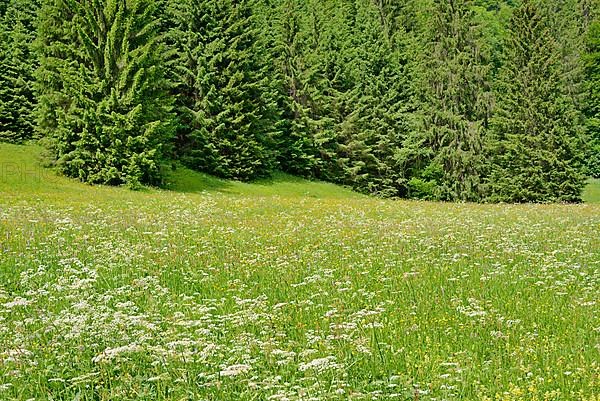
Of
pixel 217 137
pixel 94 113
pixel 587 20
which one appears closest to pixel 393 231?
pixel 94 113

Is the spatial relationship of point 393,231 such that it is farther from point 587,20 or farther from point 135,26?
point 587,20

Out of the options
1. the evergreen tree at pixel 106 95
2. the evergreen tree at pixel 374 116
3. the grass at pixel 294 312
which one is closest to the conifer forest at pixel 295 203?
the grass at pixel 294 312

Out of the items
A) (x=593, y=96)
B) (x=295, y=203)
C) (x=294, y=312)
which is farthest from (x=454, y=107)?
(x=294, y=312)

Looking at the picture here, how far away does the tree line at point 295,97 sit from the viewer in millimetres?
39438

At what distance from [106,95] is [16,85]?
11.8 meters

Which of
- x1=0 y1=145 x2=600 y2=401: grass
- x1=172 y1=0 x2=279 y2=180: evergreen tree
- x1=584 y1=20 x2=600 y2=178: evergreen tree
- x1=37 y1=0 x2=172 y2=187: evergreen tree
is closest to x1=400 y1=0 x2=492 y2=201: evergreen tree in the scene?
x1=172 y1=0 x2=279 y2=180: evergreen tree

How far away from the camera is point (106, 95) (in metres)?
38.9

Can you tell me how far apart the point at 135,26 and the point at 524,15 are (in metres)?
33.0

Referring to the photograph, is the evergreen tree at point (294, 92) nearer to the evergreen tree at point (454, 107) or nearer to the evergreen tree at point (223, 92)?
the evergreen tree at point (223, 92)

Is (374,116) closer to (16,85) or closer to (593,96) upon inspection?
(593,96)

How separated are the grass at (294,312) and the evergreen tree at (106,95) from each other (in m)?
21.5

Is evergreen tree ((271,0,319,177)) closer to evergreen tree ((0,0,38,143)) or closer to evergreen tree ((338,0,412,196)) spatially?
evergreen tree ((338,0,412,196))

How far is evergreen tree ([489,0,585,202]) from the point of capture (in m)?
49.7

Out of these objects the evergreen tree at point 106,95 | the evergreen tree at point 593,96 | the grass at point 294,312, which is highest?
the evergreen tree at point 593,96
